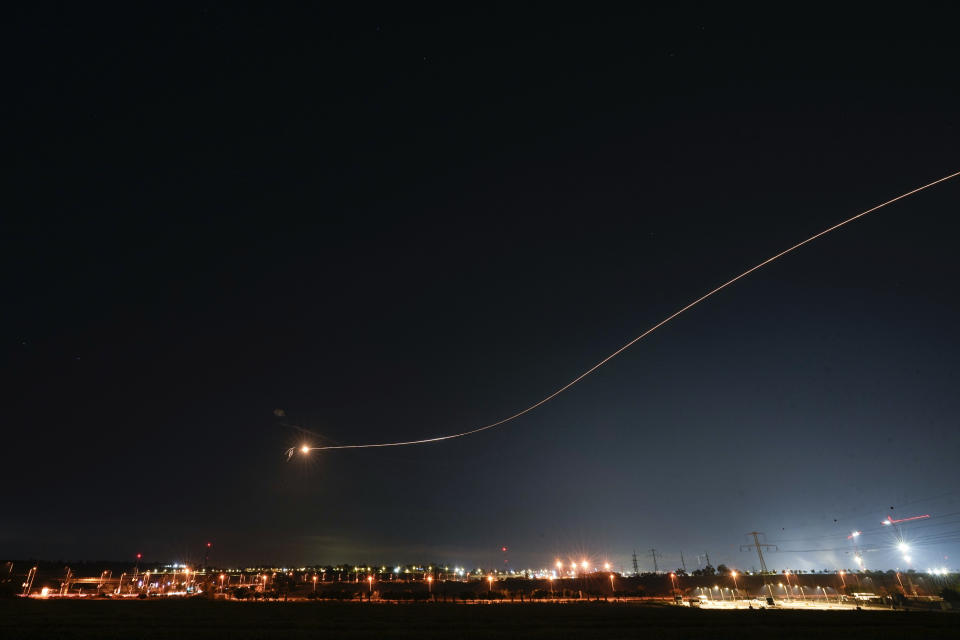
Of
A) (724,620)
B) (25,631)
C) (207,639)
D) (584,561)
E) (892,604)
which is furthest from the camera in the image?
(584,561)

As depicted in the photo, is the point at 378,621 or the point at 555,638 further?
the point at 378,621

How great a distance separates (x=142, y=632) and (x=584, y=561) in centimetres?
13418

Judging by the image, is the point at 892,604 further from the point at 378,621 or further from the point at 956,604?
the point at 378,621

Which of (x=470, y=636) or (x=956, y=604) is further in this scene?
(x=956, y=604)

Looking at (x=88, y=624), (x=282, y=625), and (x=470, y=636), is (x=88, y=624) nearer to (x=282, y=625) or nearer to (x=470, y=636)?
(x=282, y=625)

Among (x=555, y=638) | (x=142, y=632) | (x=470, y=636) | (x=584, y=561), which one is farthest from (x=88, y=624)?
(x=584, y=561)

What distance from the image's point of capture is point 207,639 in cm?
2534

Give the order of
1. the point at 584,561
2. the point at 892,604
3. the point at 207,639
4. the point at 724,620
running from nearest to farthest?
the point at 207,639, the point at 724,620, the point at 892,604, the point at 584,561

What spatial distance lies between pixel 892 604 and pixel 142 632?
74244mm

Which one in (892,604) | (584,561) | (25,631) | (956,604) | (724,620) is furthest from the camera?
(584,561)

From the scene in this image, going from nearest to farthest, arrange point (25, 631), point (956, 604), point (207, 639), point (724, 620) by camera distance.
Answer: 1. point (207, 639)
2. point (25, 631)
3. point (724, 620)
4. point (956, 604)

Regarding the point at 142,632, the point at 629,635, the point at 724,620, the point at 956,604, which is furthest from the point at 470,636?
the point at 956,604

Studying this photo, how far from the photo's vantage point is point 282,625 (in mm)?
33656

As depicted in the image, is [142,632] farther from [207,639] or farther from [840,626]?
[840,626]
